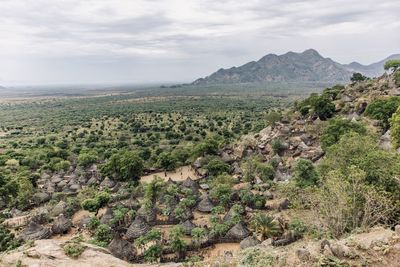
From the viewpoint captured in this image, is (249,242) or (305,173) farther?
(305,173)

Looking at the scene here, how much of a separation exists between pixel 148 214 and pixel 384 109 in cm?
3207

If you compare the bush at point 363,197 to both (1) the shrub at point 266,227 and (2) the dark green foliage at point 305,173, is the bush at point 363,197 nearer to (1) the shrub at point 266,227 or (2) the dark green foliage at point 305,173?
(1) the shrub at point 266,227

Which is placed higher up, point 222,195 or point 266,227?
point 222,195

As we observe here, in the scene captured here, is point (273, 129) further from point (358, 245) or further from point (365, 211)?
point (358, 245)

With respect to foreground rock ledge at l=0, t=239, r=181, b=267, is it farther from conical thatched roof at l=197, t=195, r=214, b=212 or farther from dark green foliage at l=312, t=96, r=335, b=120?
dark green foliage at l=312, t=96, r=335, b=120

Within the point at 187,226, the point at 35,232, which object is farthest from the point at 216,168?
the point at 35,232

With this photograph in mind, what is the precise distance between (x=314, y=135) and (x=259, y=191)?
17544 mm

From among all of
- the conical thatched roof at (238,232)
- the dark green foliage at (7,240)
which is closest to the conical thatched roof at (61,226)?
the dark green foliage at (7,240)

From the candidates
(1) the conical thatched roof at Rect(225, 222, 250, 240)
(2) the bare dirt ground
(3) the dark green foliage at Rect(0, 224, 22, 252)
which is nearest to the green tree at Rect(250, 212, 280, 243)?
(1) the conical thatched roof at Rect(225, 222, 250, 240)

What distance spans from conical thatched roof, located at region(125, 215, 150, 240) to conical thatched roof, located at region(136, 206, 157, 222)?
174cm

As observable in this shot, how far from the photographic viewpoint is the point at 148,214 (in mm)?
27484

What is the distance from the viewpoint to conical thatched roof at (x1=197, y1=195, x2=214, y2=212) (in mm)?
29078

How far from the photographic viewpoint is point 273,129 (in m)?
51.3

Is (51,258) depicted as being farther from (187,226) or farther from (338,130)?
(338,130)
